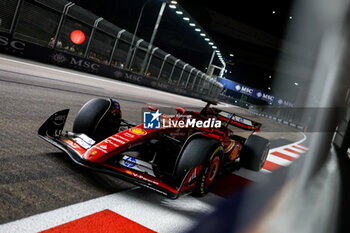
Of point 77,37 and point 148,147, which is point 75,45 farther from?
point 148,147

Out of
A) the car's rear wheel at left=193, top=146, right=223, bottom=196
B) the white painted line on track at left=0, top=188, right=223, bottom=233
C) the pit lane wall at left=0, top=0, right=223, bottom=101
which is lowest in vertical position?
the white painted line on track at left=0, top=188, right=223, bottom=233

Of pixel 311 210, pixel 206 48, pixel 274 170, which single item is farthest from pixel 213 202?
pixel 206 48

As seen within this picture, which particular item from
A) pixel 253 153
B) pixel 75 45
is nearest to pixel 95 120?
pixel 253 153

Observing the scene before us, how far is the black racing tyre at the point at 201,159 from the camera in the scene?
9.76 feet

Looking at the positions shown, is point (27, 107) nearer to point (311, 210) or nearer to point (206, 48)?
point (311, 210)

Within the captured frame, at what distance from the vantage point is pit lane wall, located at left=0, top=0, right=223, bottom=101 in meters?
12.2

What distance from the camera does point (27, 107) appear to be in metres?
4.82

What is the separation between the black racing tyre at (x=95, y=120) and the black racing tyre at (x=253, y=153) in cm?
227

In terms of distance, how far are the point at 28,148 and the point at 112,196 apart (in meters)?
1.08

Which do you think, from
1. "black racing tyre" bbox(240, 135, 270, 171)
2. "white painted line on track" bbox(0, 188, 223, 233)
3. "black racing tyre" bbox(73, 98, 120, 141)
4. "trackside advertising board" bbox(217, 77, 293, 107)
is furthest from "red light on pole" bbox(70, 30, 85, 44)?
"trackside advertising board" bbox(217, 77, 293, 107)

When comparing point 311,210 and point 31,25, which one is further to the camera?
point 31,25

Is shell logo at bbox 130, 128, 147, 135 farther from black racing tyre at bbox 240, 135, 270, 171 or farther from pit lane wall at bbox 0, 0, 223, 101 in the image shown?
pit lane wall at bbox 0, 0, 223, 101

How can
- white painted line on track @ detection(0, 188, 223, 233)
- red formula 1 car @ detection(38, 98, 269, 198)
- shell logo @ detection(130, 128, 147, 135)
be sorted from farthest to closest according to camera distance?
shell logo @ detection(130, 128, 147, 135) → red formula 1 car @ detection(38, 98, 269, 198) → white painted line on track @ detection(0, 188, 223, 233)

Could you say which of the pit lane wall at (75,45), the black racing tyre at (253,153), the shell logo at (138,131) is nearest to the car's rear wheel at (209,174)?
the shell logo at (138,131)
